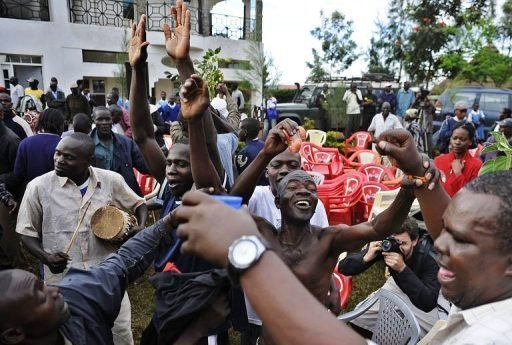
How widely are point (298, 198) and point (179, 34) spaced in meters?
1.15

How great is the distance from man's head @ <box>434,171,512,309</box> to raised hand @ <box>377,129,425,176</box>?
0.64 metres

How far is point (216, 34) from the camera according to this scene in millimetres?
21156

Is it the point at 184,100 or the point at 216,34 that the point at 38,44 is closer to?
the point at 216,34

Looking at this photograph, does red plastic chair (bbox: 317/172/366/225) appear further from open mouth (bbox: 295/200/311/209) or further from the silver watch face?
the silver watch face

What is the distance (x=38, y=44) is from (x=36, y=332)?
675 inches

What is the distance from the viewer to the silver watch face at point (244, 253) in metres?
0.94

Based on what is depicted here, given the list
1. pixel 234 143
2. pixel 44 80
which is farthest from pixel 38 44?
pixel 234 143

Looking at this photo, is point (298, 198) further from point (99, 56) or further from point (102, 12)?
point (102, 12)

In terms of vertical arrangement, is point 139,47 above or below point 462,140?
above

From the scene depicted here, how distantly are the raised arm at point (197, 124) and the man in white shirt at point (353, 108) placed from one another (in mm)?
11545

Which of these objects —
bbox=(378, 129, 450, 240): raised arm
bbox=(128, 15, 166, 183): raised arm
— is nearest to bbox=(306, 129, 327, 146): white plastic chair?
bbox=(128, 15, 166, 183): raised arm

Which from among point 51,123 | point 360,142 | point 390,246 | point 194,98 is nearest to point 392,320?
point 390,246

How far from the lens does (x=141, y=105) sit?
2.72 meters

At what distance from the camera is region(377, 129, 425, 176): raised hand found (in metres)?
1.84
